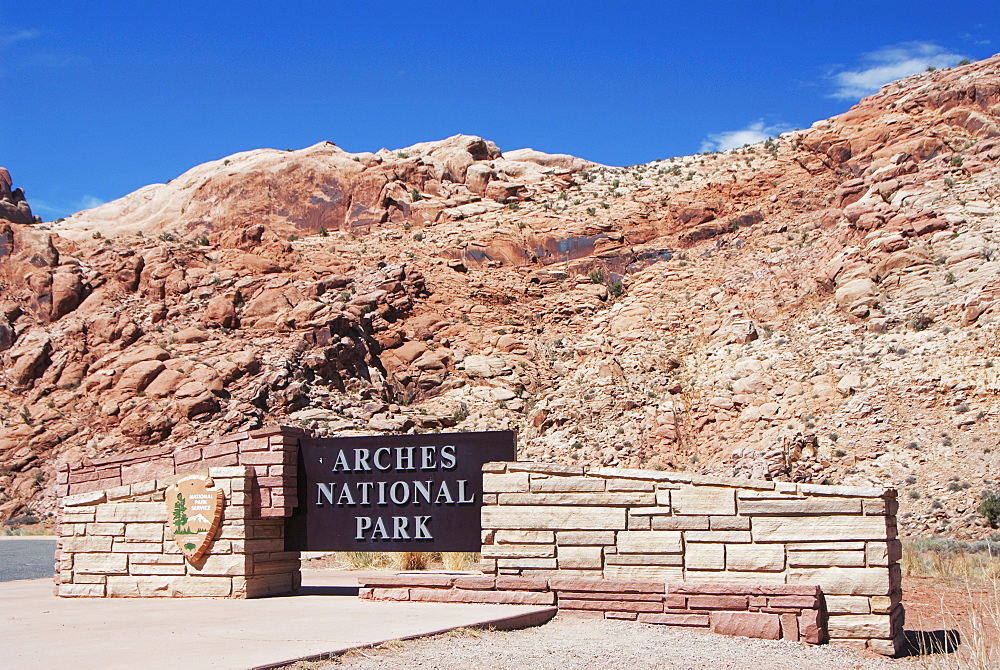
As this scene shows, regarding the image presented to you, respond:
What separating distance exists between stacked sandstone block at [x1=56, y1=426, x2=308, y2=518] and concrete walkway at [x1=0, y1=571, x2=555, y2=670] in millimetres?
1538

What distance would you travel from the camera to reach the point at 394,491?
13555 millimetres

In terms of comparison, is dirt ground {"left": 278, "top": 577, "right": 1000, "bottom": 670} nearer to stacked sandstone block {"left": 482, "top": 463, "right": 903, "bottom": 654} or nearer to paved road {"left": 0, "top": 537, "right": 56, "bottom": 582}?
stacked sandstone block {"left": 482, "top": 463, "right": 903, "bottom": 654}

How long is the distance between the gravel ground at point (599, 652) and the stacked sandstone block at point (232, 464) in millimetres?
4794

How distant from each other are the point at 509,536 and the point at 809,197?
33290 mm

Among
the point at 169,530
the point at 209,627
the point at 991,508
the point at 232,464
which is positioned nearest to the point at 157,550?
the point at 169,530

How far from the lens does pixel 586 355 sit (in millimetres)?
37188

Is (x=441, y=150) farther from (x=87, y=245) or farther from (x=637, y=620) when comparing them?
(x=637, y=620)

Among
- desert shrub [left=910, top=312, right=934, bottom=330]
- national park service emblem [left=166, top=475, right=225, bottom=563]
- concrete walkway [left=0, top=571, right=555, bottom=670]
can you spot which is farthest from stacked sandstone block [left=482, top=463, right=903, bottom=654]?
desert shrub [left=910, top=312, right=934, bottom=330]

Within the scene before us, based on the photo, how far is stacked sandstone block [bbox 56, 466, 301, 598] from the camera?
1371cm

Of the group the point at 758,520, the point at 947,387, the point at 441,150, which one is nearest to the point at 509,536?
the point at 758,520

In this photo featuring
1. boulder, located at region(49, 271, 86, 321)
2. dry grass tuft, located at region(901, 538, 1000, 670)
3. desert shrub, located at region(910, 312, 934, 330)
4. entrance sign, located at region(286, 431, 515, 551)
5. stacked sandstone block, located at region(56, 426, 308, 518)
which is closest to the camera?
dry grass tuft, located at region(901, 538, 1000, 670)

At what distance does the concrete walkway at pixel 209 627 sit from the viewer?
8.43m

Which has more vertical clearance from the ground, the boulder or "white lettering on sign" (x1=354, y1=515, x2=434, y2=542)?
the boulder

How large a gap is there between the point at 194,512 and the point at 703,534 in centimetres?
746
